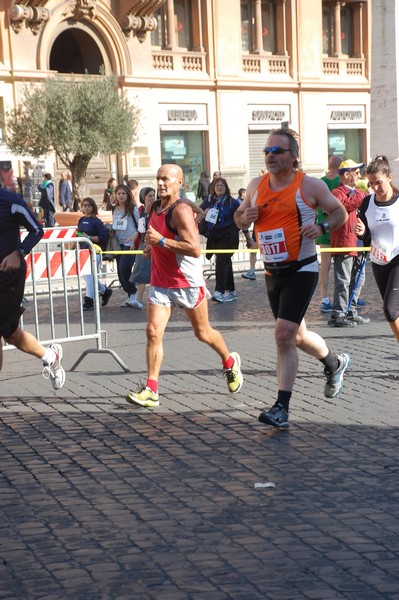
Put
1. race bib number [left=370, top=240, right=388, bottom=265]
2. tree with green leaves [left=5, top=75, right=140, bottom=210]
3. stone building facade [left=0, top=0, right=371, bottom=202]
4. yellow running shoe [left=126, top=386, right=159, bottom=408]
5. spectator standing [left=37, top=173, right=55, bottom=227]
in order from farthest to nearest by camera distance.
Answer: stone building facade [left=0, top=0, right=371, bottom=202] < tree with green leaves [left=5, top=75, right=140, bottom=210] < spectator standing [left=37, top=173, right=55, bottom=227] < race bib number [left=370, top=240, right=388, bottom=265] < yellow running shoe [left=126, top=386, right=159, bottom=408]

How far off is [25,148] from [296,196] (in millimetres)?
26067

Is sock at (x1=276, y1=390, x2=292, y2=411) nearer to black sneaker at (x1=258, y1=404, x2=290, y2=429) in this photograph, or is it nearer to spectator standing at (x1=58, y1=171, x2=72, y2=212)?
black sneaker at (x1=258, y1=404, x2=290, y2=429)

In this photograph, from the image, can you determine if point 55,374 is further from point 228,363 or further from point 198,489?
point 198,489

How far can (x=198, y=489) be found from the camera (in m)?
5.89

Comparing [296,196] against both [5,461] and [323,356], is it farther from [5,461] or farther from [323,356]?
[5,461]

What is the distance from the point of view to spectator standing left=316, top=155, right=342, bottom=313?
525 inches

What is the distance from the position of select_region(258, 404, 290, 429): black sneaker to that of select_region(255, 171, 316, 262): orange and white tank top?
982 millimetres

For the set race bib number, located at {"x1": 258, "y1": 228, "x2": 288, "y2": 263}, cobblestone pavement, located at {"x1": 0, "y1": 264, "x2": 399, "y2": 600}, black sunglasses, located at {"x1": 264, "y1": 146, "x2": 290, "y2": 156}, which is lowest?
cobblestone pavement, located at {"x1": 0, "y1": 264, "x2": 399, "y2": 600}

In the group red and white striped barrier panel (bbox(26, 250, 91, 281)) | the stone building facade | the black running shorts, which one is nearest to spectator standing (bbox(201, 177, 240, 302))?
red and white striped barrier panel (bbox(26, 250, 91, 281))

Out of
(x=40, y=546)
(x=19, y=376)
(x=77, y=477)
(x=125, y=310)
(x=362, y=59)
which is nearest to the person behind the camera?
(x=40, y=546)

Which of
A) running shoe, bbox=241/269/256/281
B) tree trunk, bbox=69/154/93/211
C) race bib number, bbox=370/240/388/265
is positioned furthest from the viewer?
tree trunk, bbox=69/154/93/211

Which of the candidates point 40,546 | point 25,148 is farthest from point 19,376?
point 25,148

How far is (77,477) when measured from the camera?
6.21 m

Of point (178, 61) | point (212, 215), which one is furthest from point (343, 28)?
point (212, 215)
